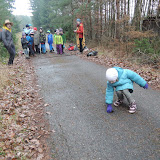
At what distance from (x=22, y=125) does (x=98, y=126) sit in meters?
1.74

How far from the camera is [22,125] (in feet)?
10.6

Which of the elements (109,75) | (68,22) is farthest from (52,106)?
(68,22)

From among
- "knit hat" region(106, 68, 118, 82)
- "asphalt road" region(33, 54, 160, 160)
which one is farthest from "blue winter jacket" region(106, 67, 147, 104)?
"asphalt road" region(33, 54, 160, 160)

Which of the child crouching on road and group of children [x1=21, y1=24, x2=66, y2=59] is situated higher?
group of children [x1=21, y1=24, x2=66, y2=59]

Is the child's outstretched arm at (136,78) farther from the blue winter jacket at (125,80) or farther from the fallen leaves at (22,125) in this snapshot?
the fallen leaves at (22,125)

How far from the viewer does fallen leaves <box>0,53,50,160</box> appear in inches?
98.1

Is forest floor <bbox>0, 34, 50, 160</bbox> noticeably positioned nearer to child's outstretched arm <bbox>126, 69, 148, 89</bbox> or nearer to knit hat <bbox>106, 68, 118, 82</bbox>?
knit hat <bbox>106, 68, 118, 82</bbox>

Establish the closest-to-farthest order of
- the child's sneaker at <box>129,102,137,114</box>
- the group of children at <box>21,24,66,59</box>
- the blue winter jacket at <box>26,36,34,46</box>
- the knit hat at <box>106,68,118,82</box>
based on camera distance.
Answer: the knit hat at <box>106,68,118,82</box>
the child's sneaker at <box>129,102,137,114</box>
the group of children at <box>21,24,66,59</box>
the blue winter jacket at <box>26,36,34,46</box>

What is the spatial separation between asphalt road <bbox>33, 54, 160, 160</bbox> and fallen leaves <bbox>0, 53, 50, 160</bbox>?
0.79 feet

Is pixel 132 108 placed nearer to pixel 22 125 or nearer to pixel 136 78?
pixel 136 78

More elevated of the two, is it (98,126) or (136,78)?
(136,78)

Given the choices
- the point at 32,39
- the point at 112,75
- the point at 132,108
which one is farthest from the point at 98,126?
the point at 32,39

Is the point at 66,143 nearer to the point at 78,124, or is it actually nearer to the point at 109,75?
the point at 78,124

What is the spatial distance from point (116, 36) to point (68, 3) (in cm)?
922
